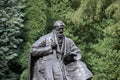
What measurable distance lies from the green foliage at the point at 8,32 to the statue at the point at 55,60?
12.3 meters

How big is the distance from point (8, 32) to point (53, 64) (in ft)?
43.8

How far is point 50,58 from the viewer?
11.1 metres

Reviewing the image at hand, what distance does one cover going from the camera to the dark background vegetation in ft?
70.0

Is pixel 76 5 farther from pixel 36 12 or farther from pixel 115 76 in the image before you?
pixel 115 76

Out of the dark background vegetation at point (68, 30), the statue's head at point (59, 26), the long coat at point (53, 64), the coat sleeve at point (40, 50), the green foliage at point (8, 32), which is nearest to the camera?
the long coat at point (53, 64)

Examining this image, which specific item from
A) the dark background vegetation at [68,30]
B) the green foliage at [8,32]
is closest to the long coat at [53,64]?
the dark background vegetation at [68,30]

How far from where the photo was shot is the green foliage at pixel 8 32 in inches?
935

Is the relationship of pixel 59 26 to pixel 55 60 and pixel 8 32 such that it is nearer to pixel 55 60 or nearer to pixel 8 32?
pixel 55 60

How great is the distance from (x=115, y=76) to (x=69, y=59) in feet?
34.7

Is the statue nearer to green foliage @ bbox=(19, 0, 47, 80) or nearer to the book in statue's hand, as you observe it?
the book in statue's hand

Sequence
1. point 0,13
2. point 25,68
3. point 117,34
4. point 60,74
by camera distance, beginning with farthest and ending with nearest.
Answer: point 25,68 → point 0,13 → point 117,34 → point 60,74

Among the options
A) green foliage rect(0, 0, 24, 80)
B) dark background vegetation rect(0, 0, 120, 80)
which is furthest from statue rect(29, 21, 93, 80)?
green foliage rect(0, 0, 24, 80)

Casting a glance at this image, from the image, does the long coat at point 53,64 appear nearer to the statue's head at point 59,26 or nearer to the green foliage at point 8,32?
the statue's head at point 59,26

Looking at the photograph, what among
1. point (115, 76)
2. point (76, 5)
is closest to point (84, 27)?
point (76, 5)
